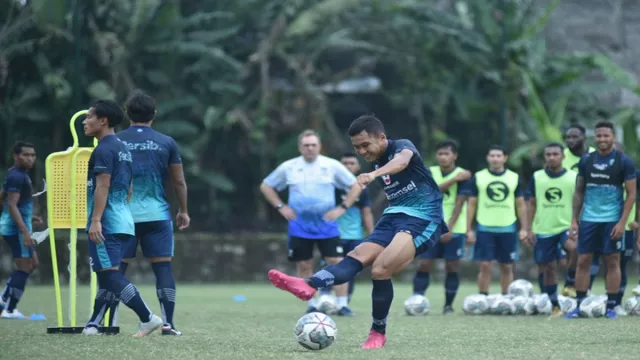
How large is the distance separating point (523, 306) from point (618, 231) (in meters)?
2.10

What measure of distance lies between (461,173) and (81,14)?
10.3 m

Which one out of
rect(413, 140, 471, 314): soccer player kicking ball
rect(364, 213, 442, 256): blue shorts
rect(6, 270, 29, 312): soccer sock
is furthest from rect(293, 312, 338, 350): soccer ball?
rect(413, 140, 471, 314): soccer player kicking ball

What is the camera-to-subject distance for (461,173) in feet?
49.9

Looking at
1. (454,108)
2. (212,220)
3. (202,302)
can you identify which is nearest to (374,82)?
(454,108)

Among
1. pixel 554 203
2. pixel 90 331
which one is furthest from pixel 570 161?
pixel 90 331

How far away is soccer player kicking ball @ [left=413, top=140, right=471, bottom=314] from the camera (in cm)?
1497

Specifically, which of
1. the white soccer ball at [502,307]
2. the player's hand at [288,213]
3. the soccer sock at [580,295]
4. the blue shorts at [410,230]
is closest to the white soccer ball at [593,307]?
the soccer sock at [580,295]

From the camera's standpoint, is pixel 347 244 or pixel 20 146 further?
pixel 347 244

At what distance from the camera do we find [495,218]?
49.9 ft

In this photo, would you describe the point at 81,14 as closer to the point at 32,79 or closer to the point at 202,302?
the point at 32,79

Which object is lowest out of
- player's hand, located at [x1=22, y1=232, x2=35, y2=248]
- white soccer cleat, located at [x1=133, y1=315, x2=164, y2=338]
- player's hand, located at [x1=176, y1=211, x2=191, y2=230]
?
white soccer cleat, located at [x1=133, y1=315, x2=164, y2=338]

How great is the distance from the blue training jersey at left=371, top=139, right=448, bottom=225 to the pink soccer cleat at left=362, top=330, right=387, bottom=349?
1.00 metres

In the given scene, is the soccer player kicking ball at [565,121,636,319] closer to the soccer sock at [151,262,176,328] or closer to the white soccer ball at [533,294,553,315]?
the white soccer ball at [533,294,553,315]

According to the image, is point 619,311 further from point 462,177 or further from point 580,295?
point 462,177
